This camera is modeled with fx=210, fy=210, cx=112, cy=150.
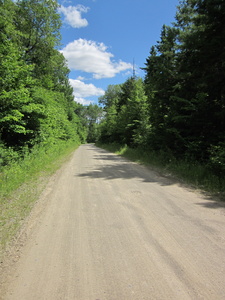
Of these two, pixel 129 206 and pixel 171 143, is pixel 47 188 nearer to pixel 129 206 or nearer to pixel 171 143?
pixel 129 206

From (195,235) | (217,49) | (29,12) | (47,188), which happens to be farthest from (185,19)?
(195,235)

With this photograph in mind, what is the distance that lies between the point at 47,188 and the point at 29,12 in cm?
2063

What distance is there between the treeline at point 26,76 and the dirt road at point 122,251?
6.38 meters

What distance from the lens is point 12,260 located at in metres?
3.21

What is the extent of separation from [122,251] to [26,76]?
40.5 feet

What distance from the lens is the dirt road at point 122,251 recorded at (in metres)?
2.56

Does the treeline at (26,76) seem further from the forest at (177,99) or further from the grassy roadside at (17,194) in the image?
the grassy roadside at (17,194)

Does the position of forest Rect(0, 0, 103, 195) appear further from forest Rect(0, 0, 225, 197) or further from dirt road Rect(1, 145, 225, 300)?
dirt road Rect(1, 145, 225, 300)

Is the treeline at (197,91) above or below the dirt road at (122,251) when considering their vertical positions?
above

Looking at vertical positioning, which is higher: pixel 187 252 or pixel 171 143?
pixel 171 143

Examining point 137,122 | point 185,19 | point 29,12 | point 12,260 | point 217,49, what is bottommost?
point 12,260

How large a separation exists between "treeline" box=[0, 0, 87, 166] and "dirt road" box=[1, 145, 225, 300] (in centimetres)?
638

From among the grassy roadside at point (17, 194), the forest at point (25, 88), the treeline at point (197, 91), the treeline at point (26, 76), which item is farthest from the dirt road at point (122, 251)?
the treeline at point (26, 76)

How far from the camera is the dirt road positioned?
8.40 feet
